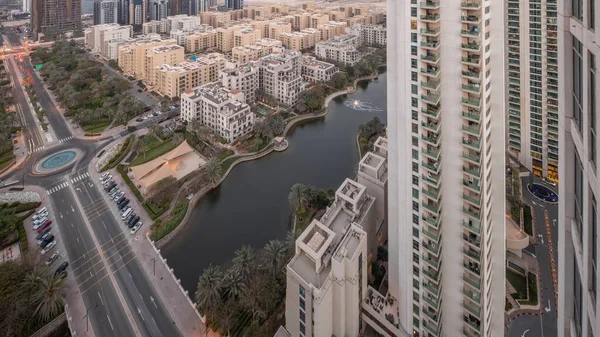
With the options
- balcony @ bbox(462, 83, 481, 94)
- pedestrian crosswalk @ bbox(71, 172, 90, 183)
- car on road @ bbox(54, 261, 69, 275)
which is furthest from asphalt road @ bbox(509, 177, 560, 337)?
pedestrian crosswalk @ bbox(71, 172, 90, 183)

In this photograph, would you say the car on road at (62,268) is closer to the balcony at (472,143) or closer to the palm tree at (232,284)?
the palm tree at (232,284)

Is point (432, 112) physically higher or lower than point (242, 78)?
lower

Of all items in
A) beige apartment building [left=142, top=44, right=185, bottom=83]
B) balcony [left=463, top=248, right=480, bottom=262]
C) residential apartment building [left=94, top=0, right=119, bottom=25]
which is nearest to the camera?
balcony [left=463, top=248, right=480, bottom=262]

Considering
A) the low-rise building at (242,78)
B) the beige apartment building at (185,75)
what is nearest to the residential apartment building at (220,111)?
the low-rise building at (242,78)

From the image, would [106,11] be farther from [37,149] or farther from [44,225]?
[44,225]

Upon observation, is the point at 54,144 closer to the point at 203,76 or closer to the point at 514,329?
the point at 203,76

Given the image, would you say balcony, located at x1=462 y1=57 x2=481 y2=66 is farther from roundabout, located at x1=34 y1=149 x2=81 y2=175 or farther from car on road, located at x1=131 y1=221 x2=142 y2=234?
roundabout, located at x1=34 y1=149 x2=81 y2=175

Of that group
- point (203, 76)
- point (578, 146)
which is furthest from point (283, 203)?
point (203, 76)

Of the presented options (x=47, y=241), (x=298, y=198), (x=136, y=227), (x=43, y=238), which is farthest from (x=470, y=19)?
(x=43, y=238)
